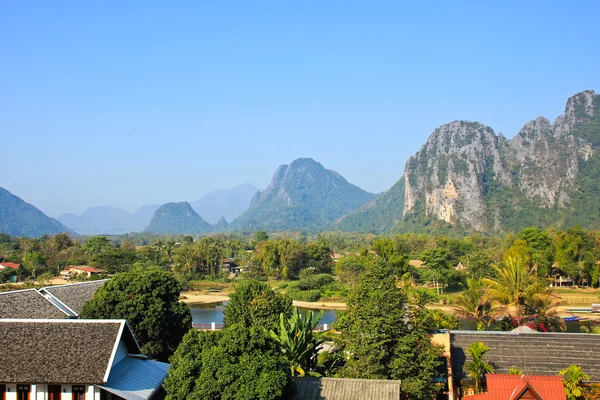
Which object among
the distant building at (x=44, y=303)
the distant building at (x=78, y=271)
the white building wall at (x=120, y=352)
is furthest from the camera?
the distant building at (x=78, y=271)

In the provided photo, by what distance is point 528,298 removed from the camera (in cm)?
2289

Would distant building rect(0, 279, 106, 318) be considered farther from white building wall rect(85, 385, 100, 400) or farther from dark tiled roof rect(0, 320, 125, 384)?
white building wall rect(85, 385, 100, 400)

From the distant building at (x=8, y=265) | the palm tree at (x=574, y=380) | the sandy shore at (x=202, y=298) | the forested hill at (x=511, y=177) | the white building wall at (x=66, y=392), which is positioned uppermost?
the forested hill at (x=511, y=177)

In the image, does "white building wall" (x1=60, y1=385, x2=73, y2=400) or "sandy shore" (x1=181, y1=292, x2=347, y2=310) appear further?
"sandy shore" (x1=181, y1=292, x2=347, y2=310)

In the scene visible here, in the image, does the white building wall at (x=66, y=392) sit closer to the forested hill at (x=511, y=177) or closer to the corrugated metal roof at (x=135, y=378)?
the corrugated metal roof at (x=135, y=378)

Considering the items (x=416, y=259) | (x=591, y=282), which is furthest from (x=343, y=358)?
(x=416, y=259)

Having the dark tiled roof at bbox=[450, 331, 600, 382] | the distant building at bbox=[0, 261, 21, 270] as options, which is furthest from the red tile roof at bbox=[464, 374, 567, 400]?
the distant building at bbox=[0, 261, 21, 270]

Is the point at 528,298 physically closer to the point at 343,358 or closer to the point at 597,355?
the point at 597,355

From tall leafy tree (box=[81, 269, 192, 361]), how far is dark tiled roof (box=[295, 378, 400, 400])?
6.32 meters

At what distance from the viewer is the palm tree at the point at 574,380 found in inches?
529

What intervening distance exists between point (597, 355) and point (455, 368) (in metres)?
3.44

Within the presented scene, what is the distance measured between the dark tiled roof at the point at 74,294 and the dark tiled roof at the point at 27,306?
1025 mm

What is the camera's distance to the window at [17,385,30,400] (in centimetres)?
1255

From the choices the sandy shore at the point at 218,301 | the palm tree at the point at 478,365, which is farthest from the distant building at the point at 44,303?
the sandy shore at the point at 218,301
